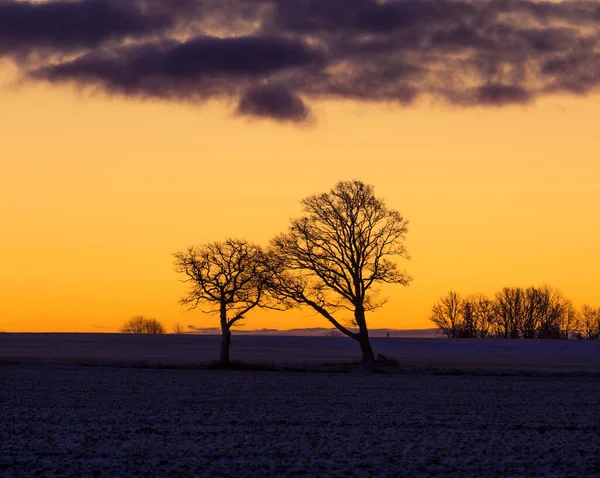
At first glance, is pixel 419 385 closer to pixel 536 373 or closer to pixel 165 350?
pixel 536 373

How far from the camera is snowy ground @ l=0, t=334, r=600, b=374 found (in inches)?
4082

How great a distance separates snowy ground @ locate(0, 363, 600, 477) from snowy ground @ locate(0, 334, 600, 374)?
2127 inches

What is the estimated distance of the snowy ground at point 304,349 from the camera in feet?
340

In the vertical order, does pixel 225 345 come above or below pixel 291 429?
above

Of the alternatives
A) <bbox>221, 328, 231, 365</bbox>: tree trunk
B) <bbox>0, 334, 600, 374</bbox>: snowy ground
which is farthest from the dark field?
<bbox>0, 334, 600, 374</bbox>: snowy ground

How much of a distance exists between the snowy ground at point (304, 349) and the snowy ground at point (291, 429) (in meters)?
54.0

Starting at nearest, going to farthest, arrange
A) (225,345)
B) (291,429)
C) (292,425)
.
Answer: (291,429), (292,425), (225,345)

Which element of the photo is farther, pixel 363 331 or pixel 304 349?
pixel 304 349

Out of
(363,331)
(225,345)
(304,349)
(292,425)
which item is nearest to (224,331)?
(225,345)

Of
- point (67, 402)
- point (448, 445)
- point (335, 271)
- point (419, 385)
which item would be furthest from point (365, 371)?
point (448, 445)

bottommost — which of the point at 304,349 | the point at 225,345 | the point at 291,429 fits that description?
the point at 291,429

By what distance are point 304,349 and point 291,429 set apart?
104422 millimetres

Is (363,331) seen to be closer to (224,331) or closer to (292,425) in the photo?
(224,331)

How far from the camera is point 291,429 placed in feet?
91.4
